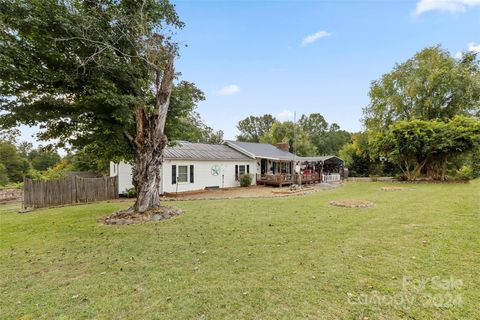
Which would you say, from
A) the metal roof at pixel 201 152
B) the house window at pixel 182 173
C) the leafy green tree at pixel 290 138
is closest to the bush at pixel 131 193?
the metal roof at pixel 201 152

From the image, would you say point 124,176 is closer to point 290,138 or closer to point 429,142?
point 429,142

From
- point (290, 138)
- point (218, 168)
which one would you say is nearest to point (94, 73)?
point (218, 168)

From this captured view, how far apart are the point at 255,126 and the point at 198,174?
44596mm

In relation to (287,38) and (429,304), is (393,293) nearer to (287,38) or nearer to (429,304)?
(429,304)

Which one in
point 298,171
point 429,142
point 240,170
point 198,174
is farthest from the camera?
point 298,171

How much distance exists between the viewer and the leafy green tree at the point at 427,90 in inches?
958

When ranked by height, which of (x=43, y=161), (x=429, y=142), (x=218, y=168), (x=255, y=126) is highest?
(x=255, y=126)

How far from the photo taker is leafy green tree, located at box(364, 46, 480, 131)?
79.8 ft

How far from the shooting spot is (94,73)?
7012 mm

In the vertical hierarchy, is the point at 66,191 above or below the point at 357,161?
below

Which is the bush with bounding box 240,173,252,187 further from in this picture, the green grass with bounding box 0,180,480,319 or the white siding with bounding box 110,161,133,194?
the green grass with bounding box 0,180,480,319

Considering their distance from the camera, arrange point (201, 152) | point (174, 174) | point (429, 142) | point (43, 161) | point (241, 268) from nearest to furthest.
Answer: point (241, 268) < point (174, 174) < point (201, 152) < point (429, 142) < point (43, 161)

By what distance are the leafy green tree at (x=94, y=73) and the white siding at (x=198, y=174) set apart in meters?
5.55

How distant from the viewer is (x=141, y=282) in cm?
361
